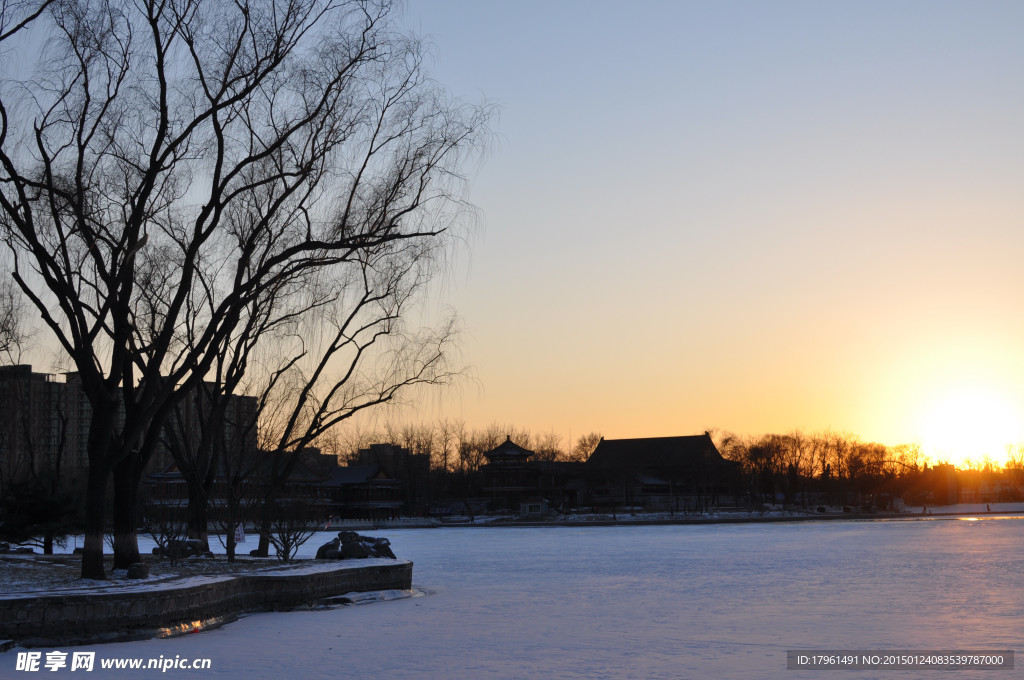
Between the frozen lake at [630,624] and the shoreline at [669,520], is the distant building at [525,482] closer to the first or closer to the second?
the shoreline at [669,520]

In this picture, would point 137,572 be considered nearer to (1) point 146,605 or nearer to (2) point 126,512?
(2) point 126,512

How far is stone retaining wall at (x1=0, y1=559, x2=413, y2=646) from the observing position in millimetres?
11906

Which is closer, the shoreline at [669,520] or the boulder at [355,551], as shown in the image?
the boulder at [355,551]

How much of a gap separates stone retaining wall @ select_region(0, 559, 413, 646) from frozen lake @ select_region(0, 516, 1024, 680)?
38 cm

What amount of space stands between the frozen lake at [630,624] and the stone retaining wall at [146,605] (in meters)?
0.38

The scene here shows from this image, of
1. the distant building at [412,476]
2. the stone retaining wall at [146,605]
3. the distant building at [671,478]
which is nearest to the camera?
the stone retaining wall at [146,605]

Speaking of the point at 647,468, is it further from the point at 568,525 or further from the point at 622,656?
the point at 622,656

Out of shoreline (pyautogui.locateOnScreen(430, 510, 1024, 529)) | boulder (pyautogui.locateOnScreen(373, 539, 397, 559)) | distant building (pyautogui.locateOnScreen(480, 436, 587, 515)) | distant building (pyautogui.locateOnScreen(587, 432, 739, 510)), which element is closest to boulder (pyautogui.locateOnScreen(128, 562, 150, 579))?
boulder (pyautogui.locateOnScreen(373, 539, 397, 559))

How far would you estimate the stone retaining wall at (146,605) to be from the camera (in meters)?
11.9

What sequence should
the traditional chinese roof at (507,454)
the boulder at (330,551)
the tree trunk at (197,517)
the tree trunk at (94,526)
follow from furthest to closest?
1. the traditional chinese roof at (507,454)
2. the tree trunk at (197,517)
3. the boulder at (330,551)
4. the tree trunk at (94,526)

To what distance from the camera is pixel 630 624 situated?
600 inches

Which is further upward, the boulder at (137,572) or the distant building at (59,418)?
the distant building at (59,418)

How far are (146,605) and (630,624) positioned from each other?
271 inches

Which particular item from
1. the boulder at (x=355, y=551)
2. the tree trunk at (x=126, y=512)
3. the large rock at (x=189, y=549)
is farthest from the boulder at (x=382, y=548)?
the tree trunk at (x=126, y=512)
